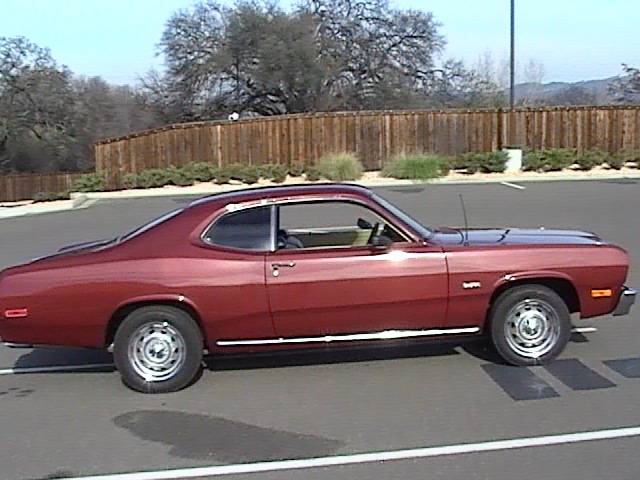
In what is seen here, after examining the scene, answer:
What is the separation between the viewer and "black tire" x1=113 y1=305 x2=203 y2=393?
6.50 m

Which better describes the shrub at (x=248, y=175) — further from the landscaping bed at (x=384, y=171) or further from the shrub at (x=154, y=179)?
the shrub at (x=154, y=179)

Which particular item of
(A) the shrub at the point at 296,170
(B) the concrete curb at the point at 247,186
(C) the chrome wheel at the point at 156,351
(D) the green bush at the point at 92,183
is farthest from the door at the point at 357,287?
(A) the shrub at the point at 296,170

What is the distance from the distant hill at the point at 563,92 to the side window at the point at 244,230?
54852 mm

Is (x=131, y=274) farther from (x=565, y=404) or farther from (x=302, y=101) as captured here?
(x=302, y=101)

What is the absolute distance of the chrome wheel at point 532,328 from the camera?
6781mm

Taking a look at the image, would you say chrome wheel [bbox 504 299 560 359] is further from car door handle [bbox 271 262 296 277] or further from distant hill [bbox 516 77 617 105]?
distant hill [bbox 516 77 617 105]

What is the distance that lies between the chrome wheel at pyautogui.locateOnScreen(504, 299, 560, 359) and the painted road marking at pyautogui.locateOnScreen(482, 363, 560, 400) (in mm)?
181

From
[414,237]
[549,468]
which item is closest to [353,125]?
[414,237]

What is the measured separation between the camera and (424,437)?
5457mm

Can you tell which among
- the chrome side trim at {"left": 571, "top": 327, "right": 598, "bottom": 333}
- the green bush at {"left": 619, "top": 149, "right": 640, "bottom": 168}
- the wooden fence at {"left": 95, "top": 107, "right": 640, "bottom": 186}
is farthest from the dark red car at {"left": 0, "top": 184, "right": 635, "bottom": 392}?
the green bush at {"left": 619, "top": 149, "right": 640, "bottom": 168}

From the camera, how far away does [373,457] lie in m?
5.15

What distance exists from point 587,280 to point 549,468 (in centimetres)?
228

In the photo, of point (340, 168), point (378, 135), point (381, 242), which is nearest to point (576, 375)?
point (381, 242)

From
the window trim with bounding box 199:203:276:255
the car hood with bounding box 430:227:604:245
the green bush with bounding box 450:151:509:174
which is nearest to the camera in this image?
the window trim with bounding box 199:203:276:255
